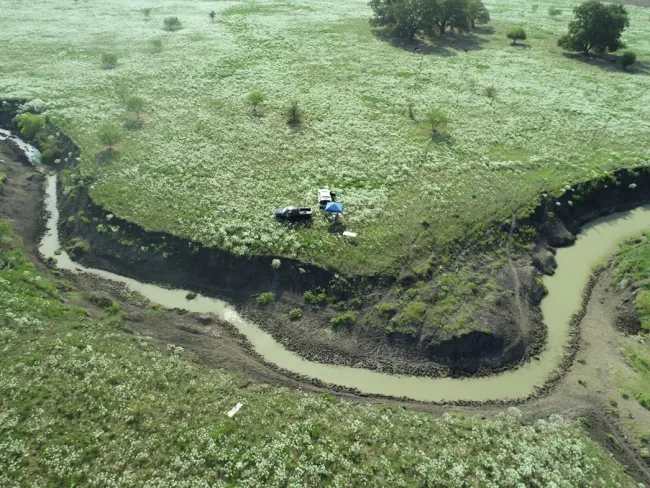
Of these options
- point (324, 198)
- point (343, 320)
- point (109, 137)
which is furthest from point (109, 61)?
point (343, 320)

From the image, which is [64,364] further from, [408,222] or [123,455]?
[408,222]

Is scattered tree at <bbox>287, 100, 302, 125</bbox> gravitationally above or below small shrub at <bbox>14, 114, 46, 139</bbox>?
above

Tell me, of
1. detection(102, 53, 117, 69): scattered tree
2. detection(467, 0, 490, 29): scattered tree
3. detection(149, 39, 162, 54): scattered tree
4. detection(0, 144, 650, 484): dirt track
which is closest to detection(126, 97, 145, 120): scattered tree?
detection(102, 53, 117, 69): scattered tree

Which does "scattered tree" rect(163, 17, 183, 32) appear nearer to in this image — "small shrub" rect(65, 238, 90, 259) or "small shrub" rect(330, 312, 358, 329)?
"small shrub" rect(65, 238, 90, 259)

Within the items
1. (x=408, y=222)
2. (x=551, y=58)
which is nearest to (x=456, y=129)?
(x=408, y=222)

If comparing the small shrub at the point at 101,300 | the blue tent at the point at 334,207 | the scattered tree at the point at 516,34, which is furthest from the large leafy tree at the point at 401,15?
the small shrub at the point at 101,300

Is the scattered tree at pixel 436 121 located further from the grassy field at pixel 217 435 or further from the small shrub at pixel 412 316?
the grassy field at pixel 217 435
